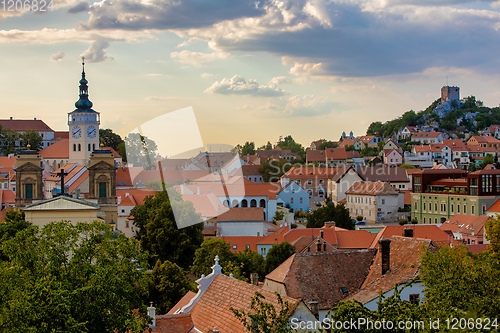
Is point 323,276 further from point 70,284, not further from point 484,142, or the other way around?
point 484,142

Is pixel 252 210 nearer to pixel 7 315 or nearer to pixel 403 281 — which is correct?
pixel 403 281

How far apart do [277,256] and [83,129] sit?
45726 mm

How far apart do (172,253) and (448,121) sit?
438 feet

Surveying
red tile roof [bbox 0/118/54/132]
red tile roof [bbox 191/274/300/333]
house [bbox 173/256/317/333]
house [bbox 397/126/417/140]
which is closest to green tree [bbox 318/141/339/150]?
house [bbox 397/126/417/140]

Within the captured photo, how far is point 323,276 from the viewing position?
67.2ft

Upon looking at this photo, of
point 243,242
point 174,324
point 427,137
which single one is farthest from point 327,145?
point 174,324

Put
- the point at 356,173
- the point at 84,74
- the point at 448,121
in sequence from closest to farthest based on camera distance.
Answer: the point at 84,74 < the point at 356,173 < the point at 448,121

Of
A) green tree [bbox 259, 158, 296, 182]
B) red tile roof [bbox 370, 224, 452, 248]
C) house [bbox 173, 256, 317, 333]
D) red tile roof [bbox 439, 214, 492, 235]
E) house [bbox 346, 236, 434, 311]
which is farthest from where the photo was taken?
green tree [bbox 259, 158, 296, 182]

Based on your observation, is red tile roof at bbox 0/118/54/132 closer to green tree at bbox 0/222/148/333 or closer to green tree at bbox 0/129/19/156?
green tree at bbox 0/129/19/156

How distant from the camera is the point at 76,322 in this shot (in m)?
11.8

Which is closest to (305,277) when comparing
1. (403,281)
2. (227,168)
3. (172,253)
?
(403,281)

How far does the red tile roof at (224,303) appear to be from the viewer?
1450cm

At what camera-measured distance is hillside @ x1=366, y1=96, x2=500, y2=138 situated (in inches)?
6061

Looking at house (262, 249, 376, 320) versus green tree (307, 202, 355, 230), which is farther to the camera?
green tree (307, 202, 355, 230)
